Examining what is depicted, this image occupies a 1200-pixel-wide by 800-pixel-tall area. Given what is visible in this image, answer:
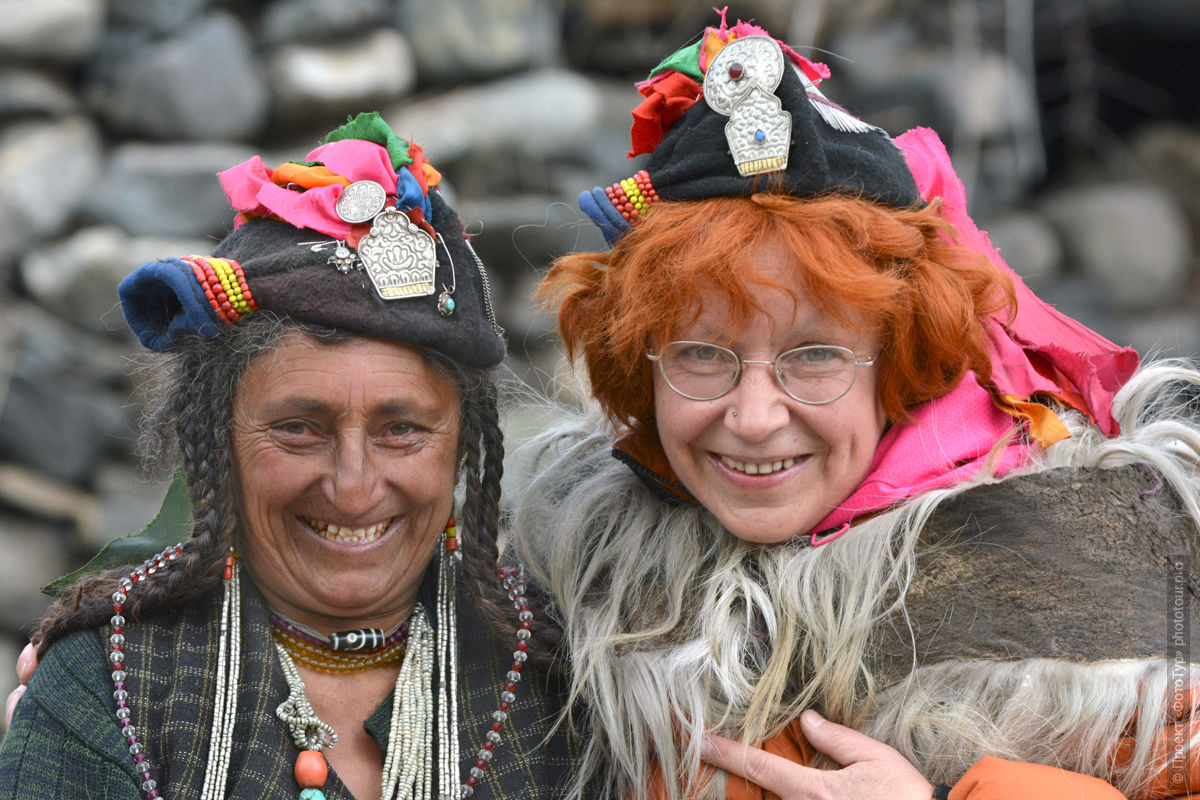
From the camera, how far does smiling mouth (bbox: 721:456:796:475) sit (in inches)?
90.1

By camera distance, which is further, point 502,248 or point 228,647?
point 502,248

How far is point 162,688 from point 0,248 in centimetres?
346

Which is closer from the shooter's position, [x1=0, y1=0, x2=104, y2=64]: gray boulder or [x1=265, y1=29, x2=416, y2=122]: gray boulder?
[x1=0, y1=0, x2=104, y2=64]: gray boulder

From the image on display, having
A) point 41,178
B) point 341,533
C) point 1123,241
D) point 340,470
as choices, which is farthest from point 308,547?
point 1123,241

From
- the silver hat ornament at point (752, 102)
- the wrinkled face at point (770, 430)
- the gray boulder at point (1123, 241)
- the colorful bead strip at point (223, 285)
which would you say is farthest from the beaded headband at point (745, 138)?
the gray boulder at point (1123, 241)

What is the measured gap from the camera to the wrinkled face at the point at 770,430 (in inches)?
86.8

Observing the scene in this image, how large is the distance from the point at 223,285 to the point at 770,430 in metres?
1.05

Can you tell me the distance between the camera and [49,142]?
16.5 feet

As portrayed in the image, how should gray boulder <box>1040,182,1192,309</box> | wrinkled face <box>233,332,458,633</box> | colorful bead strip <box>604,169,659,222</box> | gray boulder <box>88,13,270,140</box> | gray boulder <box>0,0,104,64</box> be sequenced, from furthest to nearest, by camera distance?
gray boulder <box>1040,182,1192,309</box> < gray boulder <box>88,13,270,140</box> < gray boulder <box>0,0,104,64</box> < colorful bead strip <box>604,169,659,222</box> < wrinkled face <box>233,332,458,633</box>

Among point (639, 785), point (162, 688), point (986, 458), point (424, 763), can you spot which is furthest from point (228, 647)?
point (986, 458)

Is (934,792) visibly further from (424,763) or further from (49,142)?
(49,142)

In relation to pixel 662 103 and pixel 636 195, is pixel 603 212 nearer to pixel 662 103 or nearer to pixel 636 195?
pixel 636 195

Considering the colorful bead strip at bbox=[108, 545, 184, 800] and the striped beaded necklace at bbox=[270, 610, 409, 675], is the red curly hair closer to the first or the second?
the striped beaded necklace at bbox=[270, 610, 409, 675]

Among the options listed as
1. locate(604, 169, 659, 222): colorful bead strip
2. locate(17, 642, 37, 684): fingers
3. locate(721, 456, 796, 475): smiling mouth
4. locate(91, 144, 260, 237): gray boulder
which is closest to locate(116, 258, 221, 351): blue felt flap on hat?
locate(17, 642, 37, 684): fingers
